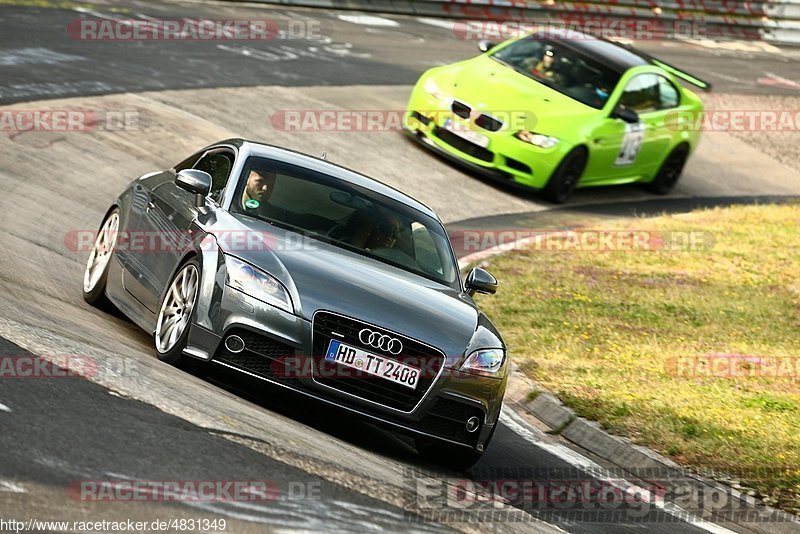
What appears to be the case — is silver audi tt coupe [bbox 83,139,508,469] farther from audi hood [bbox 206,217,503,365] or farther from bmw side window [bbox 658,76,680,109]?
bmw side window [bbox 658,76,680,109]

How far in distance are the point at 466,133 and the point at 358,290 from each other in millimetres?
11017

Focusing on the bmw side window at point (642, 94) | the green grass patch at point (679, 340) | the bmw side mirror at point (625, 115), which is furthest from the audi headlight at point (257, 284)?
the bmw side window at point (642, 94)

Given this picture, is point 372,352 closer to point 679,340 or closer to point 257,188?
→ point 257,188

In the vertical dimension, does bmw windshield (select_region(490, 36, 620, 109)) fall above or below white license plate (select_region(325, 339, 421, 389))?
below

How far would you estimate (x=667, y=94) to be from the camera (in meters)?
21.5

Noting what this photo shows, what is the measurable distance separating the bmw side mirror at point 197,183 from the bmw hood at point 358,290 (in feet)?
1.60

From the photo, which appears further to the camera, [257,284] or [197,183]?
[197,183]

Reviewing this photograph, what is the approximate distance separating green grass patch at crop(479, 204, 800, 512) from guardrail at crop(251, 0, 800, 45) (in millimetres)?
13641

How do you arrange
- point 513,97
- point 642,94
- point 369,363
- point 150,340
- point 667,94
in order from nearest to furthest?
point 369,363
point 150,340
point 513,97
point 642,94
point 667,94

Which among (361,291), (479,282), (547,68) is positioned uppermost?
(361,291)

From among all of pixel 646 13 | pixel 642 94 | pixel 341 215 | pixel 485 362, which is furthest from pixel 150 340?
pixel 646 13

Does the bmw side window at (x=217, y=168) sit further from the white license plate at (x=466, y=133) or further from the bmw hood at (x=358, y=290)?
the white license plate at (x=466, y=133)

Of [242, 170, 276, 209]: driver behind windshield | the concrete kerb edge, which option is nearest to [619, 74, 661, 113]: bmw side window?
the concrete kerb edge

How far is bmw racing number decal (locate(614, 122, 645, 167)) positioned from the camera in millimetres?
20281
